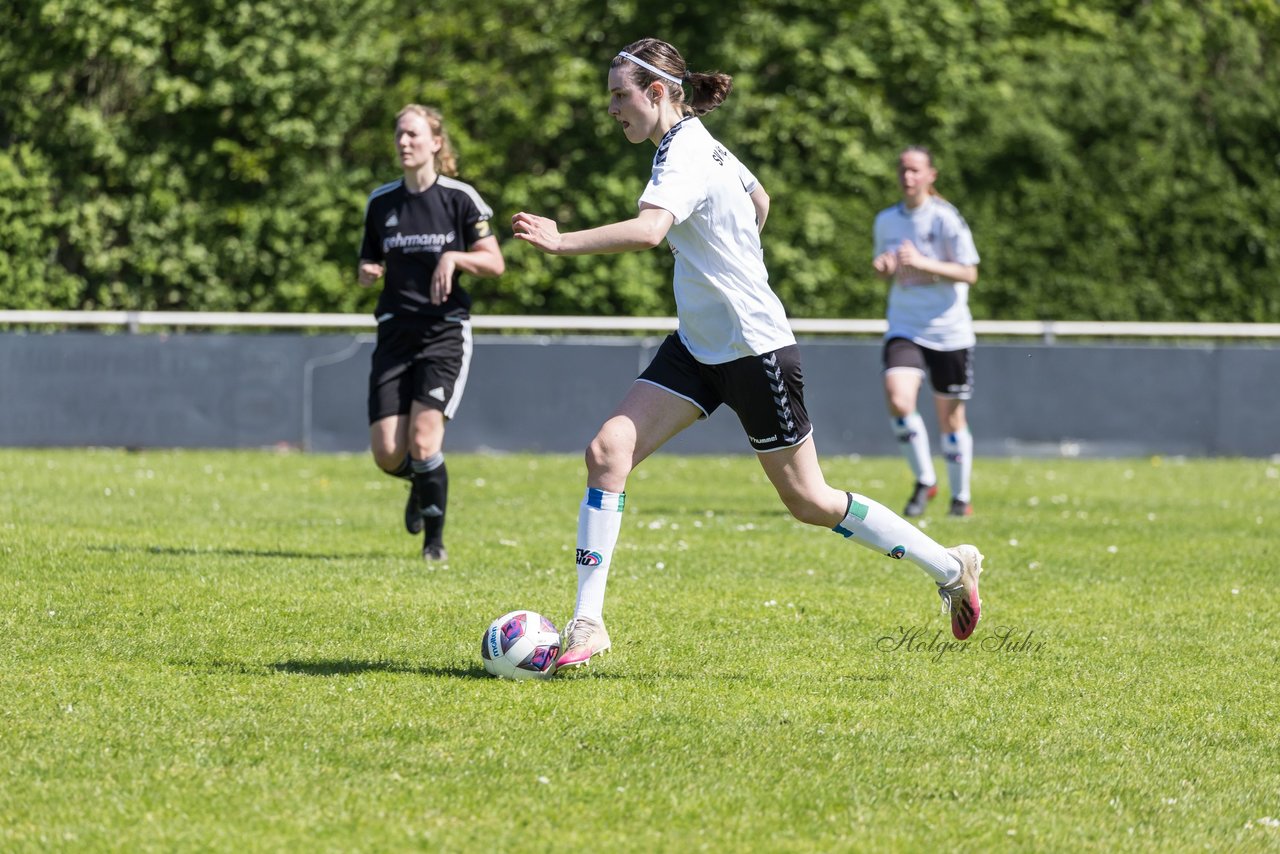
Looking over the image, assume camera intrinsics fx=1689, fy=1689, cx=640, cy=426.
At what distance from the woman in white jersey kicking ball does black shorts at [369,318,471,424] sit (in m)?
2.66

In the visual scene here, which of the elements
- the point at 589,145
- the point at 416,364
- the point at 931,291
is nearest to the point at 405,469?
the point at 416,364

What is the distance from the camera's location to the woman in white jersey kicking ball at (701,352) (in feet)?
18.4

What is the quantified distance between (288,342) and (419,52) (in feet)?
14.7

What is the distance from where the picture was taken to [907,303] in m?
11.3

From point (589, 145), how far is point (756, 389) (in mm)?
13227

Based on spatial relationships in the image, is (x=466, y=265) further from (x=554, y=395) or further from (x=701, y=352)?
(x=554, y=395)

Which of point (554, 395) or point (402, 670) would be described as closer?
point (402, 670)

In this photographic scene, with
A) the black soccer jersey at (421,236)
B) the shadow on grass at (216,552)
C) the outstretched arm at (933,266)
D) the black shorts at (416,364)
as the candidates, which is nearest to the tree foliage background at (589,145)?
the outstretched arm at (933,266)

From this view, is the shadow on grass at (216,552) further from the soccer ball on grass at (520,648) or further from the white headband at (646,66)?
the white headband at (646,66)

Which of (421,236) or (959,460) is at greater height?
(421,236)

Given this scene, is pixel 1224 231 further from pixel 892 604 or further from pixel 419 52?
pixel 892 604

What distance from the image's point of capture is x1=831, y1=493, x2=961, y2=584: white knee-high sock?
5.94m

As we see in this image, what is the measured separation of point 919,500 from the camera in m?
11.2

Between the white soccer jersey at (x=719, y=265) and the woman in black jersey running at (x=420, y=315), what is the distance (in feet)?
9.06
